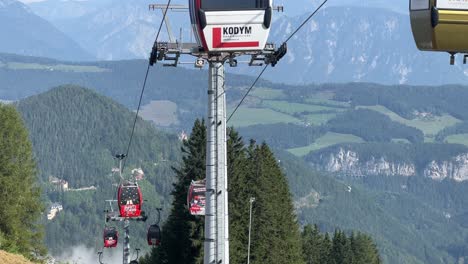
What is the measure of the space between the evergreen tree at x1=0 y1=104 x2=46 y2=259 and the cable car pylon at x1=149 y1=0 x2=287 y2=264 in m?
49.0

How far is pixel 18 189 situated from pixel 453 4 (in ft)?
188

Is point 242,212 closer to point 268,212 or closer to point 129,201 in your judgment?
point 268,212

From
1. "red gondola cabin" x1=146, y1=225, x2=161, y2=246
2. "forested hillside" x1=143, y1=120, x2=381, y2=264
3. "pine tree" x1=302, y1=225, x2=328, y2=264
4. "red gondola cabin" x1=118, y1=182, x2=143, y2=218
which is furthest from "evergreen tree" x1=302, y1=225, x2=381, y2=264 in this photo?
"red gondola cabin" x1=118, y1=182, x2=143, y2=218

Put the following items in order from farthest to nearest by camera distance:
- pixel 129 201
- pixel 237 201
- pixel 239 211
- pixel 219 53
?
pixel 239 211
pixel 237 201
pixel 129 201
pixel 219 53

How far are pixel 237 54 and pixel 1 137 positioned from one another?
54.2 m

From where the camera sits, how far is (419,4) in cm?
2000

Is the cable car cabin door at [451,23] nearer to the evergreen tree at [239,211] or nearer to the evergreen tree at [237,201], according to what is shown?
the evergreen tree at [239,211]

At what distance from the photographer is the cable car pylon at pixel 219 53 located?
22.5m

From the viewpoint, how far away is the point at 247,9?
22.6 meters

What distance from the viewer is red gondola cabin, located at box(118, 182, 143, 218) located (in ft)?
179

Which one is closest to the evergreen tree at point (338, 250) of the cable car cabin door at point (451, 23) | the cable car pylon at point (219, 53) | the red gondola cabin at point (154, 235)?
the red gondola cabin at point (154, 235)

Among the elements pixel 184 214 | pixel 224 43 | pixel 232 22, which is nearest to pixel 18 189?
pixel 184 214

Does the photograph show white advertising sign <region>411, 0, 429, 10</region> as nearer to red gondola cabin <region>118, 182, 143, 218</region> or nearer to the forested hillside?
red gondola cabin <region>118, 182, 143, 218</region>

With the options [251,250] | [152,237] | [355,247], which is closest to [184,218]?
[251,250]
